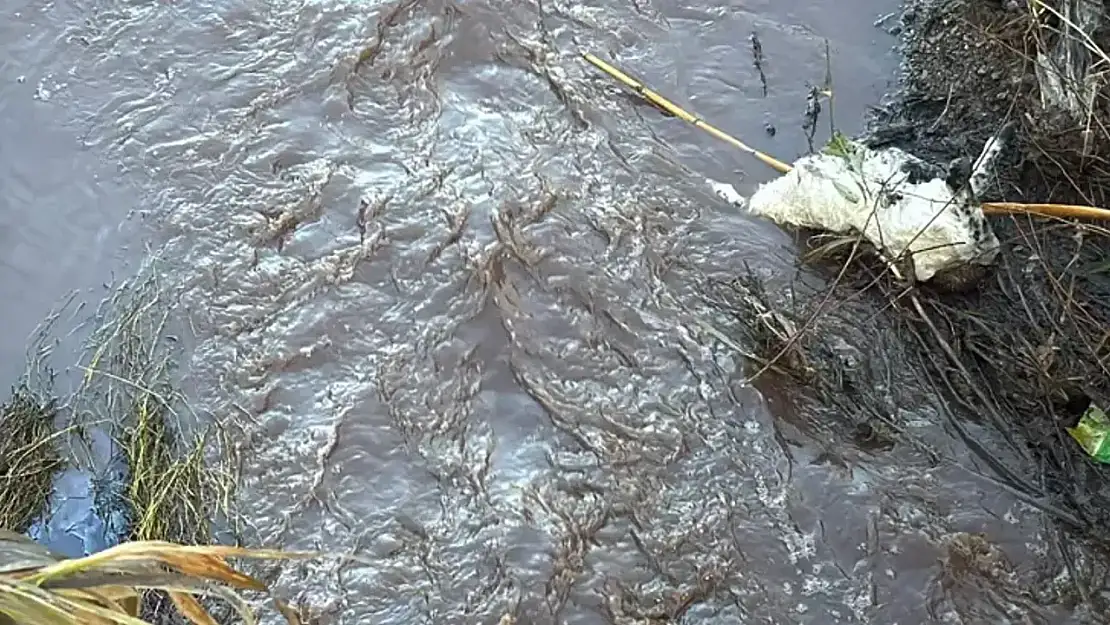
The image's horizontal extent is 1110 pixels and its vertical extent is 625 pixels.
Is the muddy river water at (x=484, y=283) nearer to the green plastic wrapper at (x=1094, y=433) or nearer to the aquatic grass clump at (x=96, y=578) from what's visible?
the green plastic wrapper at (x=1094, y=433)

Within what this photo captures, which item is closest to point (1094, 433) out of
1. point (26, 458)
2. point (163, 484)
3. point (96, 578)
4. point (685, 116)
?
point (685, 116)

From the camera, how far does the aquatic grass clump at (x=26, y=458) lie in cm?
310

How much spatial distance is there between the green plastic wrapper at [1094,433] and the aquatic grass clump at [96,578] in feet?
7.59

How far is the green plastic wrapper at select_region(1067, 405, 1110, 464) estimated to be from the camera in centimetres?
302

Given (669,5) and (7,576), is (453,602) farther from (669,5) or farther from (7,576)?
(669,5)

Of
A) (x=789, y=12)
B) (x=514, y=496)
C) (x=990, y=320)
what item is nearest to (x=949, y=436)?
(x=990, y=320)

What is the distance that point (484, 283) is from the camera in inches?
139

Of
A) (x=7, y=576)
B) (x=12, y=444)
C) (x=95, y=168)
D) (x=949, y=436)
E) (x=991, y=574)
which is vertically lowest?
(x=991, y=574)

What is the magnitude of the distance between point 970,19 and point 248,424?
2.65m

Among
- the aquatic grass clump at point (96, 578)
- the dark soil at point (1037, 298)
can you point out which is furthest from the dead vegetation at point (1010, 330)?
the aquatic grass clump at point (96, 578)

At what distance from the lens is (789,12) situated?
4.14m

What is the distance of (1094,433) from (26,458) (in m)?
2.78

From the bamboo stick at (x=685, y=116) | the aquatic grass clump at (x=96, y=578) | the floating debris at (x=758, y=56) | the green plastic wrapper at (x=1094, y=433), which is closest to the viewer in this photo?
the aquatic grass clump at (x=96, y=578)

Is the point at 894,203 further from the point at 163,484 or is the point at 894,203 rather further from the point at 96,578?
the point at 96,578
